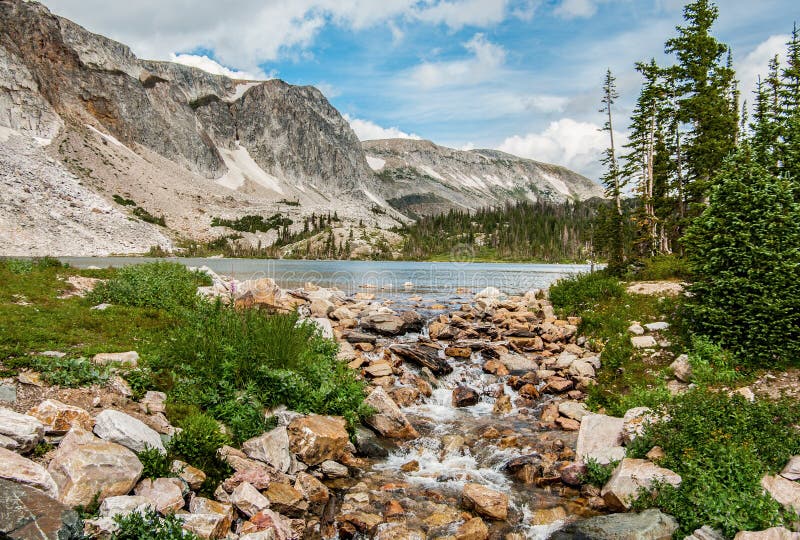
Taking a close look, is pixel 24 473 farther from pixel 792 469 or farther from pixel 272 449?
pixel 792 469

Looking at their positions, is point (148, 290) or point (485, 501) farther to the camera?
point (148, 290)

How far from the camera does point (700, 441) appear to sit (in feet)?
27.2

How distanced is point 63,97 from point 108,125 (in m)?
18.4

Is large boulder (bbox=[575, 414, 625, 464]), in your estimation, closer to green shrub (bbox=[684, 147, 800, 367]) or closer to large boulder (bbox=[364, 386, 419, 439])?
large boulder (bbox=[364, 386, 419, 439])

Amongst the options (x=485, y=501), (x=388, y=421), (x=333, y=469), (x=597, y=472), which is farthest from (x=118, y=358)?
(x=597, y=472)

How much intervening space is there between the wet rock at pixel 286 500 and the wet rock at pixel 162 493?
1685 mm

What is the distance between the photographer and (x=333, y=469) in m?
9.70

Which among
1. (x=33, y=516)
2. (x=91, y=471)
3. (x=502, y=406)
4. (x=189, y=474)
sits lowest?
(x=502, y=406)

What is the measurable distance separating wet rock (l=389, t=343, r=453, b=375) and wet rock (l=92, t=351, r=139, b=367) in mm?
10851

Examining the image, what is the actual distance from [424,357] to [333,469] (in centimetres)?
935

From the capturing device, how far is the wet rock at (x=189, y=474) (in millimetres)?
7312

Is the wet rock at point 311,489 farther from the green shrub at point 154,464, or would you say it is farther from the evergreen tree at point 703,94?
the evergreen tree at point 703,94

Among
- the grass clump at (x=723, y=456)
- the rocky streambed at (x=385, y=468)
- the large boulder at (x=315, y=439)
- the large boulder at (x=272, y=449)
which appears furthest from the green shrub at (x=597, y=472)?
the large boulder at (x=272, y=449)

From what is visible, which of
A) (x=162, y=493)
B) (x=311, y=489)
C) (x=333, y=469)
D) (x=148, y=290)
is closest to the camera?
(x=162, y=493)
